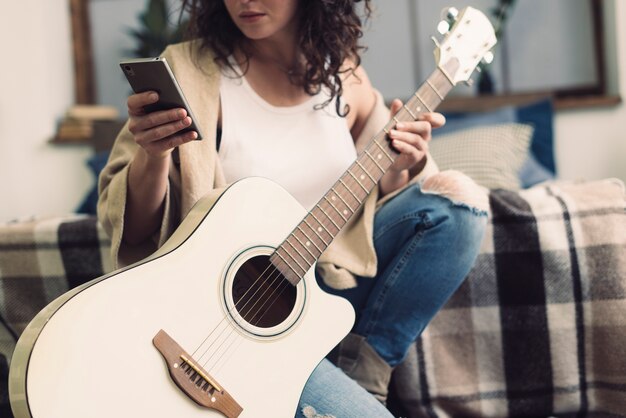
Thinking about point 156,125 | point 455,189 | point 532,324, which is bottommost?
point 532,324

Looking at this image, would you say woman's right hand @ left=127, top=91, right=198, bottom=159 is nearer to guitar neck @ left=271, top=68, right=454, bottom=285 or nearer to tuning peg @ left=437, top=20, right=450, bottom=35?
guitar neck @ left=271, top=68, right=454, bottom=285

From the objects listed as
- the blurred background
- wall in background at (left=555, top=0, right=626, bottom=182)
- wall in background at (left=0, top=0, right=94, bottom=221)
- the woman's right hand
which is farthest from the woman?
wall in background at (left=0, top=0, right=94, bottom=221)

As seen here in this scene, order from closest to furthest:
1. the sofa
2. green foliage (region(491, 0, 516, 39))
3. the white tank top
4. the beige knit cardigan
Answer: the beige knit cardigan < the white tank top < the sofa < green foliage (region(491, 0, 516, 39))

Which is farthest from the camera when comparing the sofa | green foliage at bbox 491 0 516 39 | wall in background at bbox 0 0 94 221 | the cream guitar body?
wall in background at bbox 0 0 94 221

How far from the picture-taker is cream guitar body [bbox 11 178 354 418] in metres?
0.66

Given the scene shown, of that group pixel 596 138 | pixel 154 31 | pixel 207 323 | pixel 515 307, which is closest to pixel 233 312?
pixel 207 323

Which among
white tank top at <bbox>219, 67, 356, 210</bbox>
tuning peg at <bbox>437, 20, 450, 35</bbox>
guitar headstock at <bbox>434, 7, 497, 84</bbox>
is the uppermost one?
tuning peg at <bbox>437, 20, 450, 35</bbox>

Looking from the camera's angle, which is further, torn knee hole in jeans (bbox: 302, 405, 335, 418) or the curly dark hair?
the curly dark hair

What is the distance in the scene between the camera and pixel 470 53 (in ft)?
3.47

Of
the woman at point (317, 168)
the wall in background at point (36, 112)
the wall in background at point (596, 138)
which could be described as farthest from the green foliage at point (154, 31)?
the wall in background at point (596, 138)

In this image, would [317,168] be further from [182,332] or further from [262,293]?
[182,332]

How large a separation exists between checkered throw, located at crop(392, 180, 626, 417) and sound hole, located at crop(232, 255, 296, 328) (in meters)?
0.51

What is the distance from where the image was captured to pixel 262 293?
2.72 feet

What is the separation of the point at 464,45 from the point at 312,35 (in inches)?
10.0
